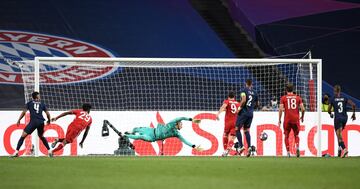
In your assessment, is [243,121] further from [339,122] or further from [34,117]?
[34,117]

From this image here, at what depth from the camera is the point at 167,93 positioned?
24312 millimetres

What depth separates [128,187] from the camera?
32.9ft

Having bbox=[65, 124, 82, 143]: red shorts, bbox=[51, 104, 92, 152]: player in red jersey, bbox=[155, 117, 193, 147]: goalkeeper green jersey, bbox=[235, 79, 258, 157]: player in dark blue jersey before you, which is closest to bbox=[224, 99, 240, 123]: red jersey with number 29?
bbox=[235, 79, 258, 157]: player in dark blue jersey

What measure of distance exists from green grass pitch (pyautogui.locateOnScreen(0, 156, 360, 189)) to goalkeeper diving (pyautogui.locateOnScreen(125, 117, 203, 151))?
551 centimetres

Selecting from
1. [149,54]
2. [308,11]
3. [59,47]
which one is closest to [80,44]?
[59,47]

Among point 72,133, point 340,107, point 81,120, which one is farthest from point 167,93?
point 340,107

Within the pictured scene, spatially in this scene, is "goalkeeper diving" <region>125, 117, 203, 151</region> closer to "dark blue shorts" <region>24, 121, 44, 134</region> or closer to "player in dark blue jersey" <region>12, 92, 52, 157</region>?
"player in dark blue jersey" <region>12, 92, 52, 157</region>

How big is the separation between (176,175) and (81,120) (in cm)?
828

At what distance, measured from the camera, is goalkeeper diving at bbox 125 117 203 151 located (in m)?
20.6

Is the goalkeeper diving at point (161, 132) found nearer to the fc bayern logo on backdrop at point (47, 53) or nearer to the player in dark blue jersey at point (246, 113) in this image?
the player in dark blue jersey at point (246, 113)

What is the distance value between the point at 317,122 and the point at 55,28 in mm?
10824

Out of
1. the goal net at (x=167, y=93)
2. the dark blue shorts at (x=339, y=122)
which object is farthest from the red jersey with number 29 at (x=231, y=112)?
the dark blue shorts at (x=339, y=122)

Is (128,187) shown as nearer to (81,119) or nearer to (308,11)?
(81,119)

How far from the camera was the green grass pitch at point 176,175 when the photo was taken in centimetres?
1050
